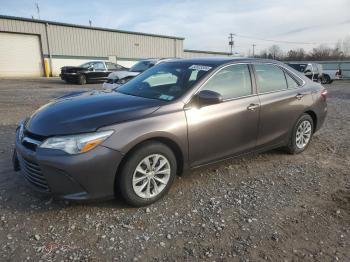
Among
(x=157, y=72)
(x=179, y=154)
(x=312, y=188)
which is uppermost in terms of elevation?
(x=157, y=72)

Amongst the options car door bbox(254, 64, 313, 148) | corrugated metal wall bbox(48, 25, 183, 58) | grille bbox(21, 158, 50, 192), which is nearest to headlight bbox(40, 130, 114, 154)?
grille bbox(21, 158, 50, 192)

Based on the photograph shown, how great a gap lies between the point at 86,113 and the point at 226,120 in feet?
5.67

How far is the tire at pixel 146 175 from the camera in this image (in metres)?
3.19

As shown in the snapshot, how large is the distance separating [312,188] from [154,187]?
2107 millimetres

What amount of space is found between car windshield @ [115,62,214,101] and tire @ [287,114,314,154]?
6.61 ft

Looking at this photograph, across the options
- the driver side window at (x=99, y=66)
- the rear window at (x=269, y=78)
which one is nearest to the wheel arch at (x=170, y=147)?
the rear window at (x=269, y=78)

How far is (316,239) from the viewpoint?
291 centimetres

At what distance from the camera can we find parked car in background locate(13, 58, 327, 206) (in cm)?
298

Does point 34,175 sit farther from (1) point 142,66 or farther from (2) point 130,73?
(1) point 142,66

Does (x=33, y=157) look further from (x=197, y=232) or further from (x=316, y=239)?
(x=316, y=239)

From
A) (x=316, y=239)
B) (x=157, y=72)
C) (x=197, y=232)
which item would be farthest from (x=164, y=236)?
(x=157, y=72)

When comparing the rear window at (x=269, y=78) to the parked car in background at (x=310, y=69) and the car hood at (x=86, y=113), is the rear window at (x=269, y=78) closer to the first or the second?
the car hood at (x=86, y=113)

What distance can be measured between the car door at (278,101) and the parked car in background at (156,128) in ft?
0.05

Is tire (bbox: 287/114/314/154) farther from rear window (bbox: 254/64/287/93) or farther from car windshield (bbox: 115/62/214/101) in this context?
car windshield (bbox: 115/62/214/101)
